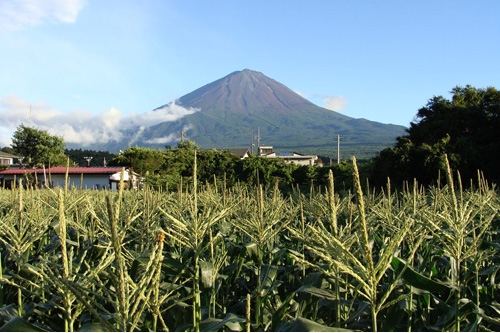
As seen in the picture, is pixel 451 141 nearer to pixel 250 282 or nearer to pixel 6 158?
pixel 250 282

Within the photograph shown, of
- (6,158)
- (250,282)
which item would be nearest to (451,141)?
(250,282)

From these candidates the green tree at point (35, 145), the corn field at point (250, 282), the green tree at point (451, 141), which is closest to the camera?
the corn field at point (250, 282)

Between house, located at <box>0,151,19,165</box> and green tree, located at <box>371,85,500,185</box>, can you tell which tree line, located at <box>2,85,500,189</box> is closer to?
green tree, located at <box>371,85,500,185</box>

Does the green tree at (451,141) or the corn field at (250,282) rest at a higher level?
the green tree at (451,141)

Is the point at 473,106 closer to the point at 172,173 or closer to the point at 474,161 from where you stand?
the point at 474,161

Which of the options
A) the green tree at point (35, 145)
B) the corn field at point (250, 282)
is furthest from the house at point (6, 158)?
the corn field at point (250, 282)

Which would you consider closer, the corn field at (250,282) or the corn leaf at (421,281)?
the corn field at (250,282)

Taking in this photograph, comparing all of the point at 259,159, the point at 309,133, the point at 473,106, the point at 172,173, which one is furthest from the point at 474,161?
the point at 309,133

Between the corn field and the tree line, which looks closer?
the corn field

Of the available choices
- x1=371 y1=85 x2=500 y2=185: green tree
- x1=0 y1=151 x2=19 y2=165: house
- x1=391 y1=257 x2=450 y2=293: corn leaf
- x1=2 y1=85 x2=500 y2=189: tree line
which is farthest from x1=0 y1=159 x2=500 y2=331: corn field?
x1=0 y1=151 x2=19 y2=165: house

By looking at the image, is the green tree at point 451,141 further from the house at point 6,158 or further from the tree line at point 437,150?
the house at point 6,158

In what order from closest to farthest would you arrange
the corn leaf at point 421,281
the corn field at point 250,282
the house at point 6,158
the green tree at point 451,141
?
the corn field at point 250,282 → the corn leaf at point 421,281 → the green tree at point 451,141 → the house at point 6,158

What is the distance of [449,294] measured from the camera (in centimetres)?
338

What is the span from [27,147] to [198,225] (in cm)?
4031
